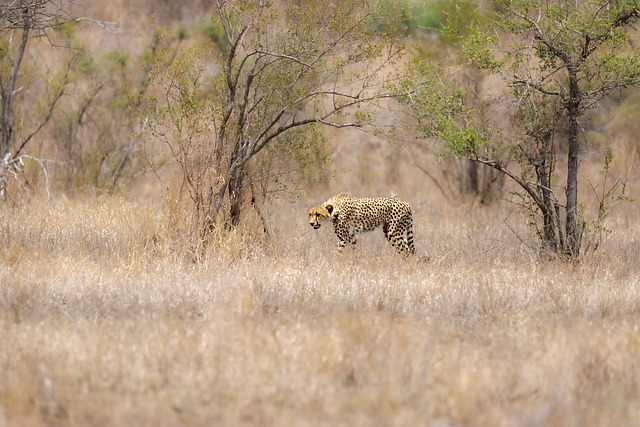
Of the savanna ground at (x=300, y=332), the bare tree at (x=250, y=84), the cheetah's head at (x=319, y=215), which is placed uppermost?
the bare tree at (x=250, y=84)

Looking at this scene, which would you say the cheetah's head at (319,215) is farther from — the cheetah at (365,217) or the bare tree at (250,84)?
the bare tree at (250,84)

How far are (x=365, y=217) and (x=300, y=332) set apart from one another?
18.3ft

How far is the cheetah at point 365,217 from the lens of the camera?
12719 millimetres

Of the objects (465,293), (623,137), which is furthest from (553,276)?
(623,137)

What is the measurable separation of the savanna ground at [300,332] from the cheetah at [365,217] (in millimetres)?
300

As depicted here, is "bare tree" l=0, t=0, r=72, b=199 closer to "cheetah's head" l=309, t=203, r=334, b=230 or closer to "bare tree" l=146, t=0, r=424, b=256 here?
"bare tree" l=146, t=0, r=424, b=256

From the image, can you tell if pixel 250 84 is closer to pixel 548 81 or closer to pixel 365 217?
pixel 365 217

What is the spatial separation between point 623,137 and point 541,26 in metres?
12.3

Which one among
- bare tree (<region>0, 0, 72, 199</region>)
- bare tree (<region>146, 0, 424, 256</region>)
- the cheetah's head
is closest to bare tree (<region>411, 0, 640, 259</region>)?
bare tree (<region>146, 0, 424, 256</region>)

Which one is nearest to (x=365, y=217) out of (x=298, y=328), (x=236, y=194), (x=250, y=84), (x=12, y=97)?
(x=236, y=194)

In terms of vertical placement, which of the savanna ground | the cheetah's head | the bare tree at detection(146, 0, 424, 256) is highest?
the bare tree at detection(146, 0, 424, 256)

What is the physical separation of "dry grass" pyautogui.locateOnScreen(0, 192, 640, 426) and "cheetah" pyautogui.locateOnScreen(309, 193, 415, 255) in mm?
355

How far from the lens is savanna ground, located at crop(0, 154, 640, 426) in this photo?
5719mm

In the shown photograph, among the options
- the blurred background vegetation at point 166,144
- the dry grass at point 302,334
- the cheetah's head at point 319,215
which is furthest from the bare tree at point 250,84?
the cheetah's head at point 319,215
